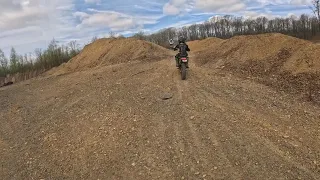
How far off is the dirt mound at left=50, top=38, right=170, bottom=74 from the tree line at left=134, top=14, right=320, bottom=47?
86.3 feet

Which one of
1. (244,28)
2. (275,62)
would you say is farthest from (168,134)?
(244,28)

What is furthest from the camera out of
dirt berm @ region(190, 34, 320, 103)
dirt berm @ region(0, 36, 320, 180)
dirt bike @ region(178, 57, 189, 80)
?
Result: dirt bike @ region(178, 57, 189, 80)

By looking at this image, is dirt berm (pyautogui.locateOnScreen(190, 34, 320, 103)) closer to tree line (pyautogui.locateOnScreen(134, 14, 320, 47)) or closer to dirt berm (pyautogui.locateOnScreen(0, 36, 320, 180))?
dirt berm (pyautogui.locateOnScreen(0, 36, 320, 180))

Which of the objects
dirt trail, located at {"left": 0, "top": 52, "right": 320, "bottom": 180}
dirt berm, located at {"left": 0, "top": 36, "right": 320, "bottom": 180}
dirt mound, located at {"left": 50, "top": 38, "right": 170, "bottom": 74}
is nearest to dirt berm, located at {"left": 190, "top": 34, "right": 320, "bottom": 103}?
dirt berm, located at {"left": 0, "top": 36, "right": 320, "bottom": 180}

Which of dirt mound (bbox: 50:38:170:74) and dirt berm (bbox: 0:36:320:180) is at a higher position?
dirt mound (bbox: 50:38:170:74)

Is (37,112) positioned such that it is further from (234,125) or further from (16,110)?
(234,125)

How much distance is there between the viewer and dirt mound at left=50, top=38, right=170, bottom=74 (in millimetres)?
20297

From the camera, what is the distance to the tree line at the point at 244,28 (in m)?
59.1

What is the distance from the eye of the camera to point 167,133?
8.39 meters

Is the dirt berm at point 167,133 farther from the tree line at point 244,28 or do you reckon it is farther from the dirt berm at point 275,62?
the tree line at point 244,28

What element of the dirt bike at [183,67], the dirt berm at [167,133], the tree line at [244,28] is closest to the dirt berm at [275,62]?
the dirt berm at [167,133]

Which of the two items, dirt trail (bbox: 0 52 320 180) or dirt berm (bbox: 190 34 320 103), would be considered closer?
dirt trail (bbox: 0 52 320 180)

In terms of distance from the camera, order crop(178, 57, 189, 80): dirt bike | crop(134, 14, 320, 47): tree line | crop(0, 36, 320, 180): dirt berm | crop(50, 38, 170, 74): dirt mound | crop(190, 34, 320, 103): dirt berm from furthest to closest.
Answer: crop(134, 14, 320, 47): tree line
crop(50, 38, 170, 74): dirt mound
crop(178, 57, 189, 80): dirt bike
crop(190, 34, 320, 103): dirt berm
crop(0, 36, 320, 180): dirt berm

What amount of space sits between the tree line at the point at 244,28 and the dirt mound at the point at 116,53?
1035 inches
